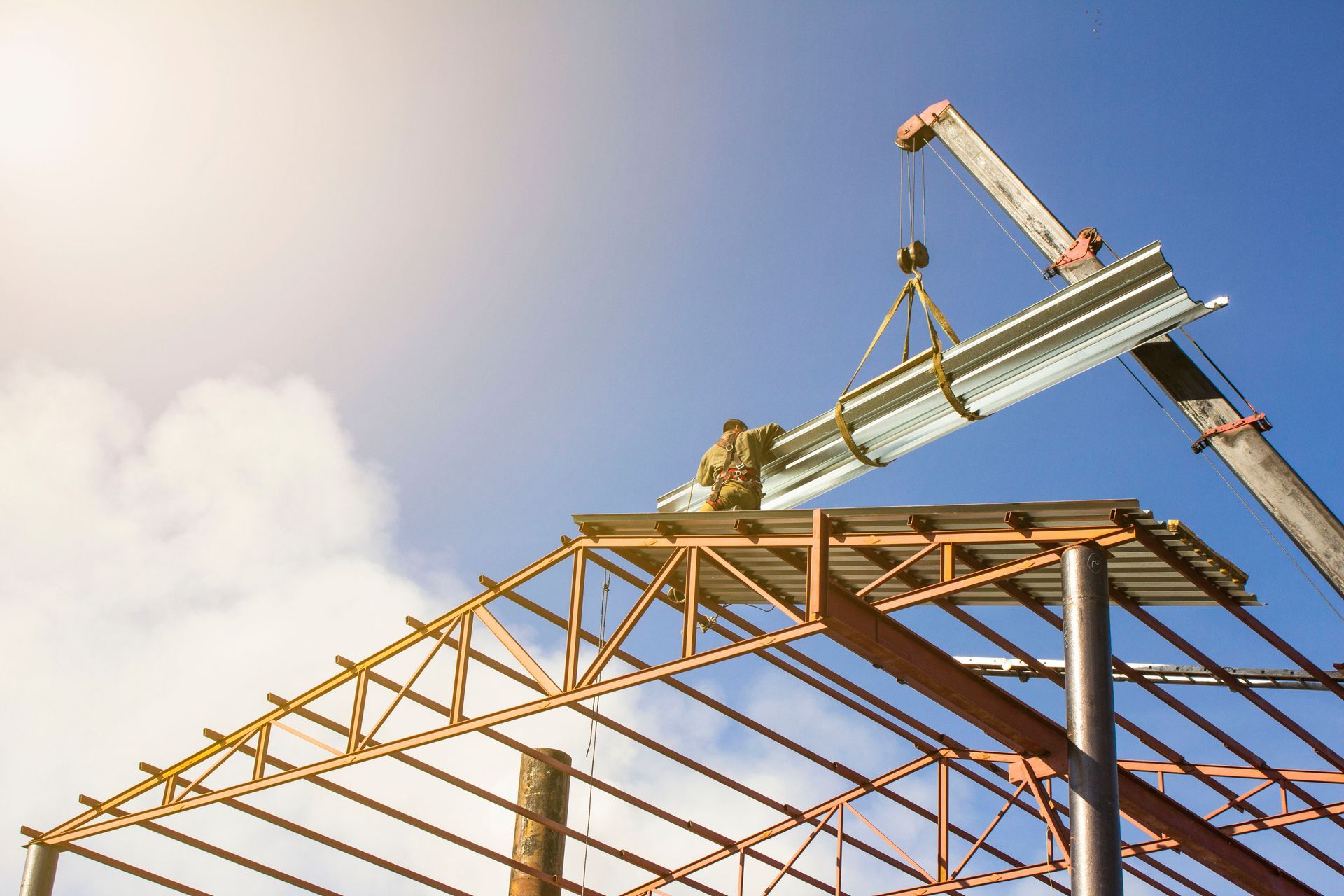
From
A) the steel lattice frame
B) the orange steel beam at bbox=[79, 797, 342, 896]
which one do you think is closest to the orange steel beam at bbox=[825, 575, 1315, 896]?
the steel lattice frame

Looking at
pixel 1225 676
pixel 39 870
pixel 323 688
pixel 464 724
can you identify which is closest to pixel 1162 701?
pixel 1225 676

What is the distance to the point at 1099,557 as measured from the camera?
39.7 ft

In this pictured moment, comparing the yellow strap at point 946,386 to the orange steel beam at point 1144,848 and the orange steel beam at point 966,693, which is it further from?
the orange steel beam at point 1144,848

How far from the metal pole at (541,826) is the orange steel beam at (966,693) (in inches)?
267

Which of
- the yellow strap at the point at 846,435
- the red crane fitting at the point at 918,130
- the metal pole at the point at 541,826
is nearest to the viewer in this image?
the yellow strap at the point at 846,435

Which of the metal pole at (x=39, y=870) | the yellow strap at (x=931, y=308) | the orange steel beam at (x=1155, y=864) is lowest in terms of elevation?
the metal pole at (x=39, y=870)

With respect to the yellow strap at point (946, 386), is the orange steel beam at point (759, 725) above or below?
below

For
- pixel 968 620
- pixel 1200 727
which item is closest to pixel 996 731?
pixel 968 620

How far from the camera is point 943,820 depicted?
1889 cm

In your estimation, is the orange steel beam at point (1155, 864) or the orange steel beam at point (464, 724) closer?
the orange steel beam at point (464, 724)

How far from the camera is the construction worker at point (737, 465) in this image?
15711 mm

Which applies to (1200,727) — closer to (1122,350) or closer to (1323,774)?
(1323,774)

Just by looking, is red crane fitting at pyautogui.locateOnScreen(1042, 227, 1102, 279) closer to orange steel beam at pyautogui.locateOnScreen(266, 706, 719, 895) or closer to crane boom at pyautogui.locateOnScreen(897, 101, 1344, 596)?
crane boom at pyautogui.locateOnScreen(897, 101, 1344, 596)

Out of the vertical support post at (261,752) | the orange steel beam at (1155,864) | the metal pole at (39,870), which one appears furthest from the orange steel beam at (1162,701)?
the metal pole at (39,870)
